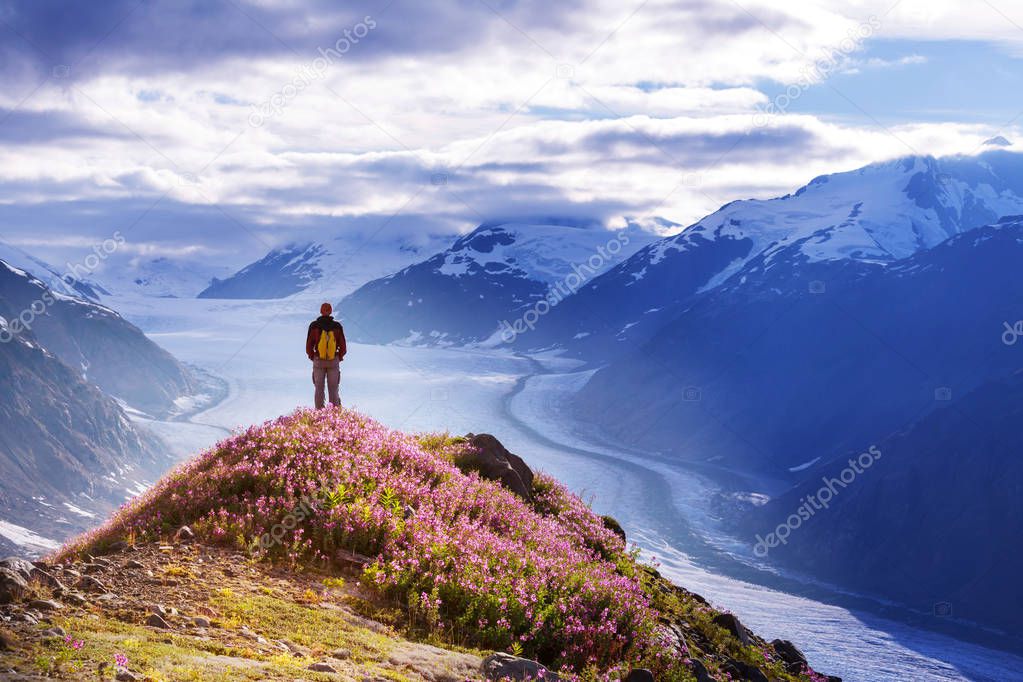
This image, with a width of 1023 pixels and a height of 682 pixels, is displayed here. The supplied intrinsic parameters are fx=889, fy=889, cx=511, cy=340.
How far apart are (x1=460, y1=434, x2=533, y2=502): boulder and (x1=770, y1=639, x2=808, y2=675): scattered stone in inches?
251

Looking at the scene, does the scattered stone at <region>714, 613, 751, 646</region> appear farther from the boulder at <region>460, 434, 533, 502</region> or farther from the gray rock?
the gray rock

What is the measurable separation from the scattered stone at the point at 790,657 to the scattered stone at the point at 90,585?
13.5 metres

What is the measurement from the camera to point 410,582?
39.3ft

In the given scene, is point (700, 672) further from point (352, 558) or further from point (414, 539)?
point (352, 558)

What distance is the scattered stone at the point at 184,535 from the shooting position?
1225 centimetres

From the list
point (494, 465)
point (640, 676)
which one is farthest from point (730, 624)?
point (640, 676)

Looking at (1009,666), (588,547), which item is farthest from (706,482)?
(588,547)

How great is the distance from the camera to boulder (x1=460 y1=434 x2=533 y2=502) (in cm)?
1848

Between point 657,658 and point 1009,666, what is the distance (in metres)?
132

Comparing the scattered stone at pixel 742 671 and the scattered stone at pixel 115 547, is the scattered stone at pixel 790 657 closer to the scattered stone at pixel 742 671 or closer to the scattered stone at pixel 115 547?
the scattered stone at pixel 742 671

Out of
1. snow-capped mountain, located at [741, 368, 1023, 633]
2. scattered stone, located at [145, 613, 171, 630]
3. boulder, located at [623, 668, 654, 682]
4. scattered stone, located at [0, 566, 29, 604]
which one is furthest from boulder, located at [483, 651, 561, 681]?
snow-capped mountain, located at [741, 368, 1023, 633]

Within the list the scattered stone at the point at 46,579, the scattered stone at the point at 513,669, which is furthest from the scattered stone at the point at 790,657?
the scattered stone at the point at 46,579

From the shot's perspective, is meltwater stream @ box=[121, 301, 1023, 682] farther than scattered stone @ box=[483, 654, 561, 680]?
Yes

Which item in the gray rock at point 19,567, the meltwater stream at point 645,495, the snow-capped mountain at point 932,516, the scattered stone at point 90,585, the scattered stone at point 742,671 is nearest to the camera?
the gray rock at point 19,567
